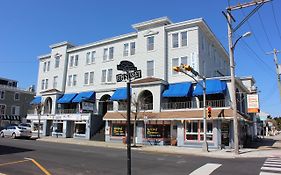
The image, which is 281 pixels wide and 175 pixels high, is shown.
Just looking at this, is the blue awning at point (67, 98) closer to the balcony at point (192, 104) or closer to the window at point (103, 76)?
the window at point (103, 76)

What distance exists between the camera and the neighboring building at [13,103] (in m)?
57.4

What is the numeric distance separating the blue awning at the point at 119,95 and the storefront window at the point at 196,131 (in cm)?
891

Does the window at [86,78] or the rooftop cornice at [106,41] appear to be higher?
the rooftop cornice at [106,41]

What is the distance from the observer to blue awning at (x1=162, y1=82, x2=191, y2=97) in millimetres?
28358

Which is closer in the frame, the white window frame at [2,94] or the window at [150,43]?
the window at [150,43]

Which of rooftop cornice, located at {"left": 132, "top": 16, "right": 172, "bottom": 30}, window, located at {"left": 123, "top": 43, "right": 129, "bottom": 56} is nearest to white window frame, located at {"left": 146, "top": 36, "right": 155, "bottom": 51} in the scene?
rooftop cornice, located at {"left": 132, "top": 16, "right": 172, "bottom": 30}

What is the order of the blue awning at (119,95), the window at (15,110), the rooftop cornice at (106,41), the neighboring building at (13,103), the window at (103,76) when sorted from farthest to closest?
the window at (15,110), the neighboring building at (13,103), the window at (103,76), the rooftop cornice at (106,41), the blue awning at (119,95)

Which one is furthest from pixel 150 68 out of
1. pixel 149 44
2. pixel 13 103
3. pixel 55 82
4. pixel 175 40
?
pixel 13 103

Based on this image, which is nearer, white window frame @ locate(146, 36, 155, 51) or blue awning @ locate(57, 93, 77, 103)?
white window frame @ locate(146, 36, 155, 51)

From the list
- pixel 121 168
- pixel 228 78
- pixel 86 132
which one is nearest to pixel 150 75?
pixel 228 78

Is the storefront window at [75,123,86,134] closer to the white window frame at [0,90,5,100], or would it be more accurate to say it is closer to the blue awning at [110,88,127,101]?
the blue awning at [110,88,127,101]

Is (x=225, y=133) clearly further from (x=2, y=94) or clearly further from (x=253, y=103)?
(x=2, y=94)

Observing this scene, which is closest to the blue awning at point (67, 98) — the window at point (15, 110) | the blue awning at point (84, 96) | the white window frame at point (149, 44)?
the blue awning at point (84, 96)

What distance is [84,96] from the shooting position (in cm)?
3816
